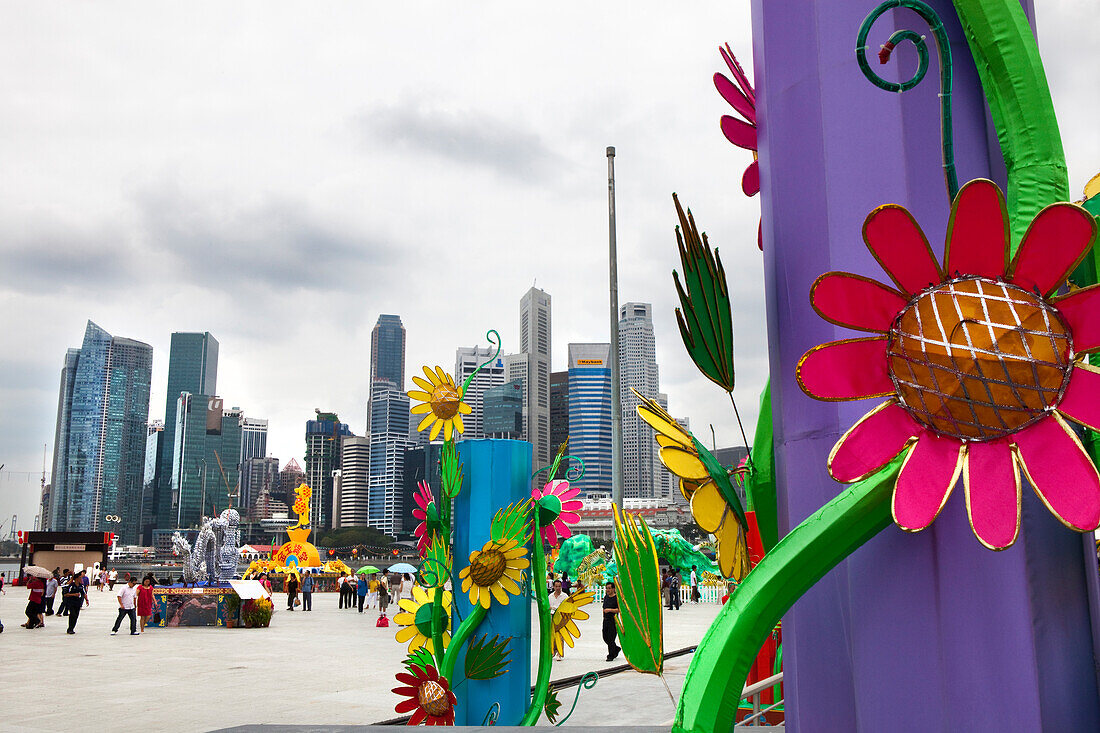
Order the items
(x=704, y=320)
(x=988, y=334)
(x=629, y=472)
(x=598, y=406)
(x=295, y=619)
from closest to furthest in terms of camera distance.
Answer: (x=988, y=334) → (x=704, y=320) → (x=295, y=619) → (x=598, y=406) → (x=629, y=472)

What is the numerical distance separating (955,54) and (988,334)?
92 centimetres

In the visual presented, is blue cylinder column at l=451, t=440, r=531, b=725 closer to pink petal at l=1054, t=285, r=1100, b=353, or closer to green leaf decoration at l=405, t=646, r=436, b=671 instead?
green leaf decoration at l=405, t=646, r=436, b=671

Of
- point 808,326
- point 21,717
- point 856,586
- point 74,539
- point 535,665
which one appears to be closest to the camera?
point 856,586

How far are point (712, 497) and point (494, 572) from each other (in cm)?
403

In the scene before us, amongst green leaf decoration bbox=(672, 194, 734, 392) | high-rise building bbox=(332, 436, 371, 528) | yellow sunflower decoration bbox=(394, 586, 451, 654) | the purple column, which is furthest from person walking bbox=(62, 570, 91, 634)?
high-rise building bbox=(332, 436, 371, 528)

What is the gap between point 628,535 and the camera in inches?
123

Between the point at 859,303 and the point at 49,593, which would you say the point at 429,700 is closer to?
the point at 859,303

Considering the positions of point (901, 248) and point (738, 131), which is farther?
point (738, 131)

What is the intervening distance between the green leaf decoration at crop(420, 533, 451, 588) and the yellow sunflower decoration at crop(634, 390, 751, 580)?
13.8 feet

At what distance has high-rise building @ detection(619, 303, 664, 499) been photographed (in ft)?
169

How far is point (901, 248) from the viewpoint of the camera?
6.41 ft

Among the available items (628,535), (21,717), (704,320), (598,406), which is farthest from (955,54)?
(598,406)

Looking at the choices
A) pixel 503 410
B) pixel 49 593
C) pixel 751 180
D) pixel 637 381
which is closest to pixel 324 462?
pixel 503 410

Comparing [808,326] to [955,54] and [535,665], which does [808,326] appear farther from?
[535,665]
